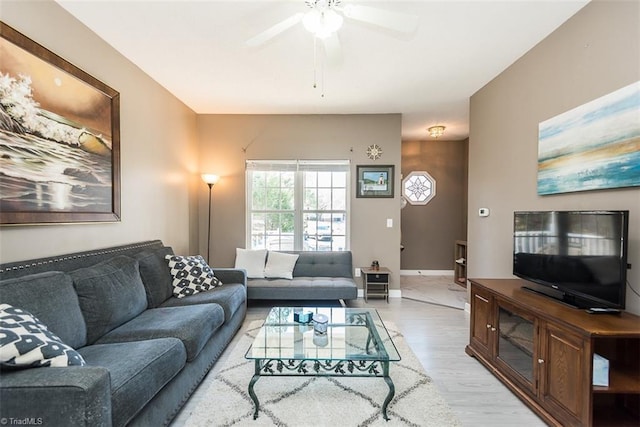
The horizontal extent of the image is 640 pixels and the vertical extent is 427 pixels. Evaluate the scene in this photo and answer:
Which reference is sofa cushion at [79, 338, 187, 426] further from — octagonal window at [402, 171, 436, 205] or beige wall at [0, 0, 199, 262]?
octagonal window at [402, 171, 436, 205]

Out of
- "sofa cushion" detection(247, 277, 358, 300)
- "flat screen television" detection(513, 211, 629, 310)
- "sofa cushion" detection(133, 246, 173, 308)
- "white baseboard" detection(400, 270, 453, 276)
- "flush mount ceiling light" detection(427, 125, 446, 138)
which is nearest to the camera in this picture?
"flat screen television" detection(513, 211, 629, 310)

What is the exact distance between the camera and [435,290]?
473 cm

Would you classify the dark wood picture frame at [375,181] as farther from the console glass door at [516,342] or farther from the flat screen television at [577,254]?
the console glass door at [516,342]

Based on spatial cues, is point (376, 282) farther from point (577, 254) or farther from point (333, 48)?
point (333, 48)

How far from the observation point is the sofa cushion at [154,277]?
248 cm

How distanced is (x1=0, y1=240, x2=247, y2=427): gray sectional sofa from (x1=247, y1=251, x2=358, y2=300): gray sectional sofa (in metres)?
0.89

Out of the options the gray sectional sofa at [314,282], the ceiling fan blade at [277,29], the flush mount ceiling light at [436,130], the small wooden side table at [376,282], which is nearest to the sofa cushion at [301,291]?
the gray sectional sofa at [314,282]

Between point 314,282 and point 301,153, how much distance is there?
192 cm

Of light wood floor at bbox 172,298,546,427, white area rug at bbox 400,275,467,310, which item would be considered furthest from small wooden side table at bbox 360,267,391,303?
white area rug at bbox 400,275,467,310

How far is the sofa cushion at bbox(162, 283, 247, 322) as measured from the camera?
2545 millimetres

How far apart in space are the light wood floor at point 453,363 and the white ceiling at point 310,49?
2.74m

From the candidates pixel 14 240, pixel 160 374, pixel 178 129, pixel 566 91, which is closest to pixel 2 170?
pixel 14 240

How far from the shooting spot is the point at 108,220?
2488 millimetres

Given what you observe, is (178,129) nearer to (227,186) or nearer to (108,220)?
(227,186)
